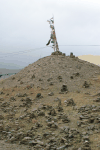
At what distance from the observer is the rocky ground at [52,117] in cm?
777

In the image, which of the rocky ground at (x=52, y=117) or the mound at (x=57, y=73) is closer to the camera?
the rocky ground at (x=52, y=117)

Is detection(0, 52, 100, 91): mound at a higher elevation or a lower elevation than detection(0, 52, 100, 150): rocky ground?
higher

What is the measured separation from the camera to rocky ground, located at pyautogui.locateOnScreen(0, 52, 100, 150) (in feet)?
25.5

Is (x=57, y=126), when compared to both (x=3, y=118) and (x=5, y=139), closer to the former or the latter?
(x=5, y=139)

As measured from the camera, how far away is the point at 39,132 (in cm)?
913

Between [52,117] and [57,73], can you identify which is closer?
[52,117]

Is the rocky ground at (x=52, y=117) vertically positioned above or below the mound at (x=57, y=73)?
below

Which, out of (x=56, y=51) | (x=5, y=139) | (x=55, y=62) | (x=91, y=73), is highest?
(x=56, y=51)

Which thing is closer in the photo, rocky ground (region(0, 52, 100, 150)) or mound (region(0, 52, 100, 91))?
rocky ground (region(0, 52, 100, 150))

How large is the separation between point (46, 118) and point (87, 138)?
Answer: 4.00 meters

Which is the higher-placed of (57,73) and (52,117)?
(57,73)

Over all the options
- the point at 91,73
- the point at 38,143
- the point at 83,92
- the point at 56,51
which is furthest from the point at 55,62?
the point at 38,143

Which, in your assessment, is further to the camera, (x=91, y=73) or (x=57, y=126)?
(x=91, y=73)

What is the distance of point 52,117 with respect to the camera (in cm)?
1095
